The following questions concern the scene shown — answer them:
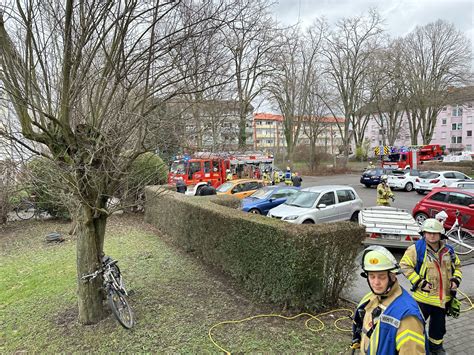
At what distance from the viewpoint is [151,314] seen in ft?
16.6

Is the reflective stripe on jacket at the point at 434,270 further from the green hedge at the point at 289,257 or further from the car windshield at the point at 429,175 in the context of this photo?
the car windshield at the point at 429,175

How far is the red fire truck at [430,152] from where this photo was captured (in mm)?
38531

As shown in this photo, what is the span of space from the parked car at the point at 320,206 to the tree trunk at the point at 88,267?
19.6ft

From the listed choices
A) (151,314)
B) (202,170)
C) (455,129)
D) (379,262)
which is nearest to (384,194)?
(151,314)

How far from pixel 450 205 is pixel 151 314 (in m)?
9.44

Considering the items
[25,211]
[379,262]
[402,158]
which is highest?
[379,262]

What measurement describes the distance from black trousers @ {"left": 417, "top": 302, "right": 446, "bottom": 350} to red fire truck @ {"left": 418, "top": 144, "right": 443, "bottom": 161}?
133ft

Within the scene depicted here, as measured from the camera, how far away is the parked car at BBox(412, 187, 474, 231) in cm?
908

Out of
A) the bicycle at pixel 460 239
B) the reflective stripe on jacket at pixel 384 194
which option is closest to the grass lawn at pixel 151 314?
the bicycle at pixel 460 239

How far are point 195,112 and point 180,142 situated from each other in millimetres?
869

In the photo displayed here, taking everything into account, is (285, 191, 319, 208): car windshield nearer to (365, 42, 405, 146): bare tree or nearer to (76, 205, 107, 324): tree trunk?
(76, 205, 107, 324): tree trunk

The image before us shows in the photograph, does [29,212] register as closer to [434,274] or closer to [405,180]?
[434,274]

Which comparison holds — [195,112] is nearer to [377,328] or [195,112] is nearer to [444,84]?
[377,328]

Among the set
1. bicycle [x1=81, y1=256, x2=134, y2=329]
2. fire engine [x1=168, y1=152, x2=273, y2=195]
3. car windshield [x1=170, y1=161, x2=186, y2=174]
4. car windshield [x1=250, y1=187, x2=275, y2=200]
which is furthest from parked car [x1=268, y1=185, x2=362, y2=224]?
car windshield [x1=170, y1=161, x2=186, y2=174]
